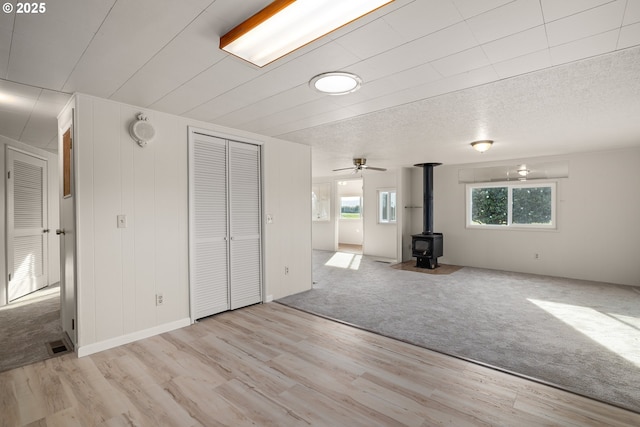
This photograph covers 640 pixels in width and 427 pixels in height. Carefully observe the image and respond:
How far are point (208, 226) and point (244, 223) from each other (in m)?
0.51

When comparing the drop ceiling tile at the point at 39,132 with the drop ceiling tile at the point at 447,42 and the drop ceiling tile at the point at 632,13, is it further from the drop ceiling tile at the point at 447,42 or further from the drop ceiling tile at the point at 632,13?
the drop ceiling tile at the point at 632,13

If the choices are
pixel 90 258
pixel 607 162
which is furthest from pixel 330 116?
pixel 607 162

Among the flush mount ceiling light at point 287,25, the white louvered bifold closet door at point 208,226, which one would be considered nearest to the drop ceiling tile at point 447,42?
the flush mount ceiling light at point 287,25

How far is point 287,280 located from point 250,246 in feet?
2.76

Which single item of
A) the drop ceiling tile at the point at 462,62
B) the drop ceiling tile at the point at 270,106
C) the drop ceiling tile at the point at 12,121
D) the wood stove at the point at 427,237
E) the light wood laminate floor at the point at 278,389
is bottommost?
the light wood laminate floor at the point at 278,389

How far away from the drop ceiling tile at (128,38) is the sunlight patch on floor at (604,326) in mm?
4200

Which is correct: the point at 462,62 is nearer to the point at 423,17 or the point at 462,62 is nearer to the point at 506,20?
the point at 506,20

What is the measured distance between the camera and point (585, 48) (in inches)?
74.8

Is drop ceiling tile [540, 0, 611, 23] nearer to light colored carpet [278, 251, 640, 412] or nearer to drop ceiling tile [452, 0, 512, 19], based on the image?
drop ceiling tile [452, 0, 512, 19]

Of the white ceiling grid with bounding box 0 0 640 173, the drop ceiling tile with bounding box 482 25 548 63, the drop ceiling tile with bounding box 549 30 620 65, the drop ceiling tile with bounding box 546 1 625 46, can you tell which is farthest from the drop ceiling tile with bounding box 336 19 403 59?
the drop ceiling tile with bounding box 549 30 620 65

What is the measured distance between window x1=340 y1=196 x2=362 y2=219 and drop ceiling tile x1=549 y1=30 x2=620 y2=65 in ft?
28.9

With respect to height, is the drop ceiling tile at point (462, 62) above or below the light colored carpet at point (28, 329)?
above

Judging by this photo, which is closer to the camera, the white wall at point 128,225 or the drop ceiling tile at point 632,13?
the drop ceiling tile at point 632,13

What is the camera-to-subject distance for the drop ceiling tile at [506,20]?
4.94 feet
